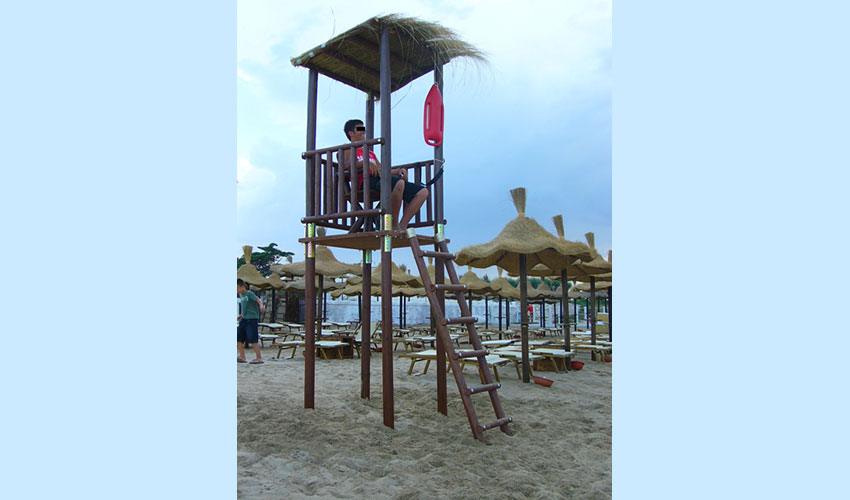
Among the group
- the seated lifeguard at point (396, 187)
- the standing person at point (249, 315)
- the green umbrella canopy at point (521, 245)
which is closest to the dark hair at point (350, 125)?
the seated lifeguard at point (396, 187)

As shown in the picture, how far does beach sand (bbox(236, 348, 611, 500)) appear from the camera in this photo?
292cm

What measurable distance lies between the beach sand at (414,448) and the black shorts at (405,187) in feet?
6.80

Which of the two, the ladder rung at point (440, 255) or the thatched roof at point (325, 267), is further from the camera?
the thatched roof at point (325, 267)

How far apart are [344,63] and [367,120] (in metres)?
0.78

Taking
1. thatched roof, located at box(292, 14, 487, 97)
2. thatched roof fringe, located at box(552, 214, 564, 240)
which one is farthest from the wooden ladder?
thatched roof fringe, located at box(552, 214, 564, 240)

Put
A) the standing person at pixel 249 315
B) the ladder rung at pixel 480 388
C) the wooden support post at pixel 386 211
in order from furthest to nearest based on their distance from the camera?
the standing person at pixel 249 315 → the wooden support post at pixel 386 211 → the ladder rung at pixel 480 388

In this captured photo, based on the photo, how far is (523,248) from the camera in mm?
7480

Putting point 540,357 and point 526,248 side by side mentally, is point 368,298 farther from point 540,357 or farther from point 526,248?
point 540,357

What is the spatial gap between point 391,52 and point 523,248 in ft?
11.4

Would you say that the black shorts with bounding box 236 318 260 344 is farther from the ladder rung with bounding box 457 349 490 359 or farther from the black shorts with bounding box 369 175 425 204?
the ladder rung with bounding box 457 349 490 359

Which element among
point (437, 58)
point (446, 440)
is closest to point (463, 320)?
point (446, 440)

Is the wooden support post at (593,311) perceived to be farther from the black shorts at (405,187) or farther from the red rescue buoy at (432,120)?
the red rescue buoy at (432,120)

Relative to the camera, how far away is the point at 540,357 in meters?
9.01

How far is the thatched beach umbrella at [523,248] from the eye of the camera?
24.5 ft
